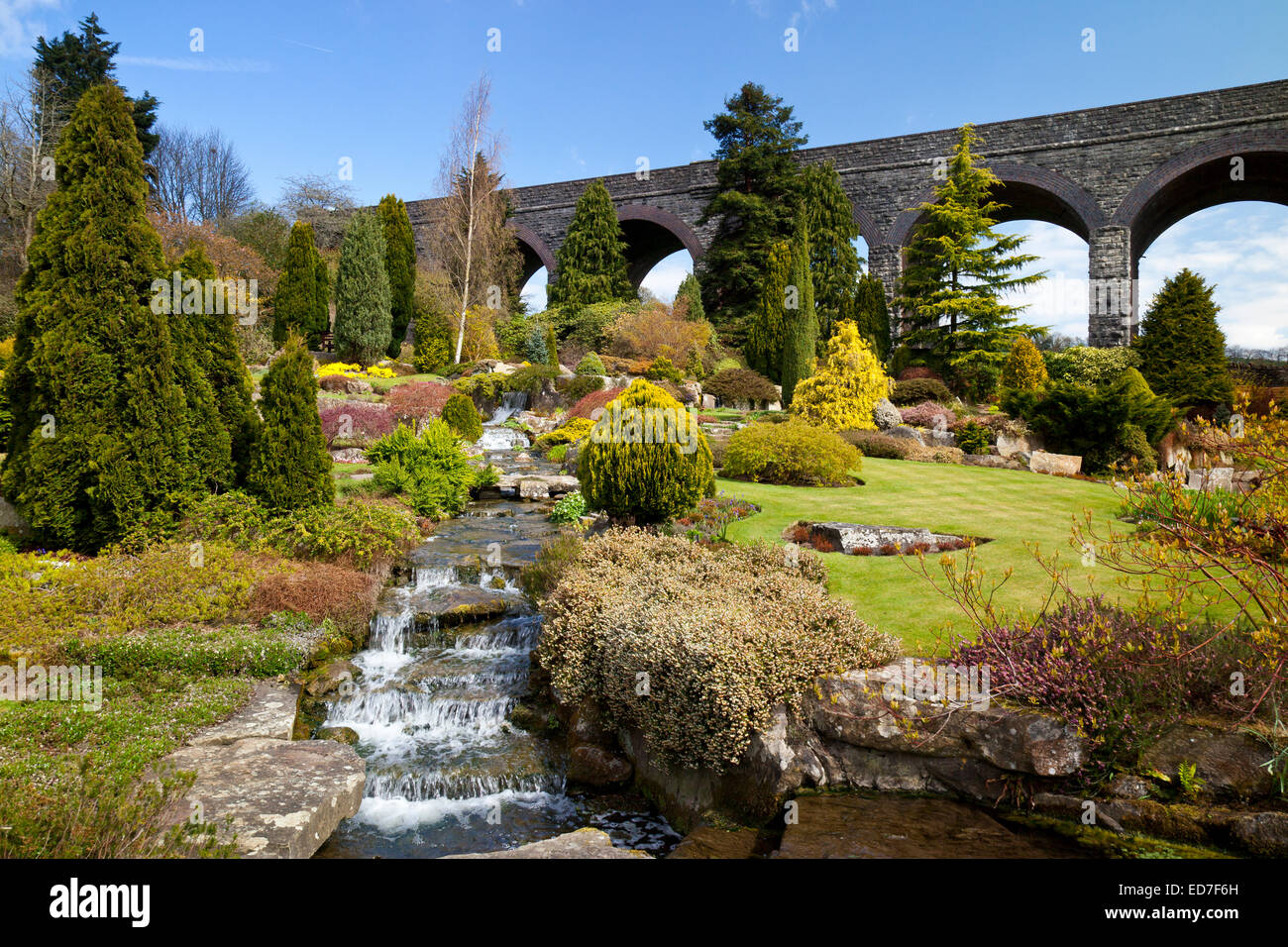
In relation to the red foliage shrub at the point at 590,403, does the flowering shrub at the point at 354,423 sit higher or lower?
lower

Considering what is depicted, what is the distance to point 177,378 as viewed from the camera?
799 centimetres

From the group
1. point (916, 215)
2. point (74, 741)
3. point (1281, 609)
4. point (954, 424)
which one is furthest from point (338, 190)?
point (1281, 609)

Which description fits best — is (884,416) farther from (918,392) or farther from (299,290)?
(299,290)

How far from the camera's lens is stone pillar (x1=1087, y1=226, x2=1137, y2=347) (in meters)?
22.7

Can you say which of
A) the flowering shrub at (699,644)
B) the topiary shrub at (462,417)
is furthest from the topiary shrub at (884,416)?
the flowering shrub at (699,644)

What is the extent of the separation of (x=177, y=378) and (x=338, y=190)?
39039 mm

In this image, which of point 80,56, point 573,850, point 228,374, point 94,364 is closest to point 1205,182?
point 228,374

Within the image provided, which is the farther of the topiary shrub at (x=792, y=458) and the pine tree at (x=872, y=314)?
the pine tree at (x=872, y=314)

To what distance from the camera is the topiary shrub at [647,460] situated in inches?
319

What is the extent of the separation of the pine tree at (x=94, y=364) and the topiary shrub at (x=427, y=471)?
11.2ft

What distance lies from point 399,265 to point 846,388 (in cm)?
2147

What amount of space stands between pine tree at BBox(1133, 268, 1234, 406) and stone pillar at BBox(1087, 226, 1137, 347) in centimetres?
716

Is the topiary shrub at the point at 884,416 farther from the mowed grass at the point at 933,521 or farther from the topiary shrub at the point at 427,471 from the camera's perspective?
the topiary shrub at the point at 427,471

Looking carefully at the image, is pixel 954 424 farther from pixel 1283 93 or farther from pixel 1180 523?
pixel 1283 93
